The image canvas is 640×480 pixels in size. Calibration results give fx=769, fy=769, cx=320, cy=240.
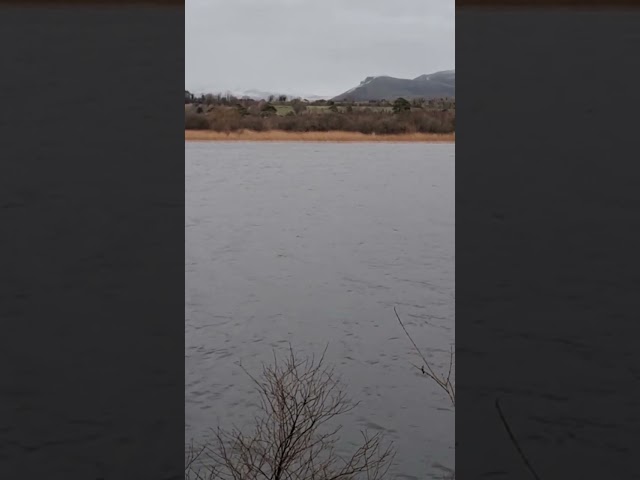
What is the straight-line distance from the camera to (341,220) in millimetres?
17891

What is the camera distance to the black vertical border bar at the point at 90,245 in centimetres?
186

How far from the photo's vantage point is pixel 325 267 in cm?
1770

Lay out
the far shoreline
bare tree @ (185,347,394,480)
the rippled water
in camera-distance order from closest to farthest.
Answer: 1. bare tree @ (185,347,394,480)
2. the rippled water
3. the far shoreline

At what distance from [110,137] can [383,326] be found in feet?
48.1
